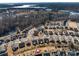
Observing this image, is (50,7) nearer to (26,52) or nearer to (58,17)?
(58,17)

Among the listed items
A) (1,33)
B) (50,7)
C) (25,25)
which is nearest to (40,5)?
(50,7)

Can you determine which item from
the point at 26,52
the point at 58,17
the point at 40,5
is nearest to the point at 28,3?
the point at 40,5

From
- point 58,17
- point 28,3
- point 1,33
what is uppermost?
point 28,3

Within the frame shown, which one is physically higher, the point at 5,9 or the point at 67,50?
the point at 5,9

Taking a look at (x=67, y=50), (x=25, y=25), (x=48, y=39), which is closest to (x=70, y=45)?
(x=67, y=50)

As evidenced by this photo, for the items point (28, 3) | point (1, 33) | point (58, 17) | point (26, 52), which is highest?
point (28, 3)

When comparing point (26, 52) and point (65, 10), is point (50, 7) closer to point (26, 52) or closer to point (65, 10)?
point (65, 10)

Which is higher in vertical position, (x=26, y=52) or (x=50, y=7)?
(x=50, y=7)
